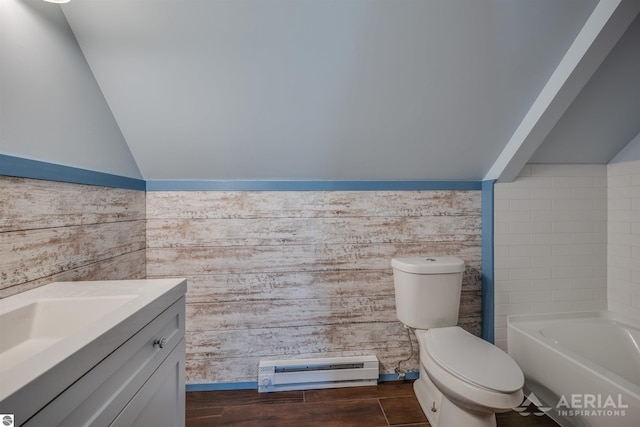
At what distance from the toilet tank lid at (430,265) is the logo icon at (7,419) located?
154 cm

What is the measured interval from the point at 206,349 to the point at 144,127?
134 cm

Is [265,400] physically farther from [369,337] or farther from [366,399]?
[369,337]

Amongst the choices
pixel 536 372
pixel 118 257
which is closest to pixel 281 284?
pixel 118 257

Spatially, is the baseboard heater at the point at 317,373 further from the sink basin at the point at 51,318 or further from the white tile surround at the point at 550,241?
the sink basin at the point at 51,318

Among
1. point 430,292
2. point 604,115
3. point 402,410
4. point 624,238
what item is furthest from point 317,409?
point 604,115

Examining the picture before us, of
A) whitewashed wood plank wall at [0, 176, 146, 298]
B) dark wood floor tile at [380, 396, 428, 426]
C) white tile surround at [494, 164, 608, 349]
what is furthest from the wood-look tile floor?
whitewashed wood plank wall at [0, 176, 146, 298]

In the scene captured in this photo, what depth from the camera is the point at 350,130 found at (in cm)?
156

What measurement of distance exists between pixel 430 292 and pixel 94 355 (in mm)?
1500

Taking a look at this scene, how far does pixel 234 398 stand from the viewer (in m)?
1.68

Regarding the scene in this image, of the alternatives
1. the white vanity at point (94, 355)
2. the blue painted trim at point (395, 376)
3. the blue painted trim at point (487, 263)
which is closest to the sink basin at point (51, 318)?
the white vanity at point (94, 355)

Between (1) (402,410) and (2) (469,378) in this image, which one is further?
(1) (402,410)

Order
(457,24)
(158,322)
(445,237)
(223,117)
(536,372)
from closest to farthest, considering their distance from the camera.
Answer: (158,322), (457,24), (223,117), (536,372), (445,237)

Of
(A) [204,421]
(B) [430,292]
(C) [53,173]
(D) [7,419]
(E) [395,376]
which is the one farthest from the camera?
(E) [395,376]

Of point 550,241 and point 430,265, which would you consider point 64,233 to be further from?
point 550,241
